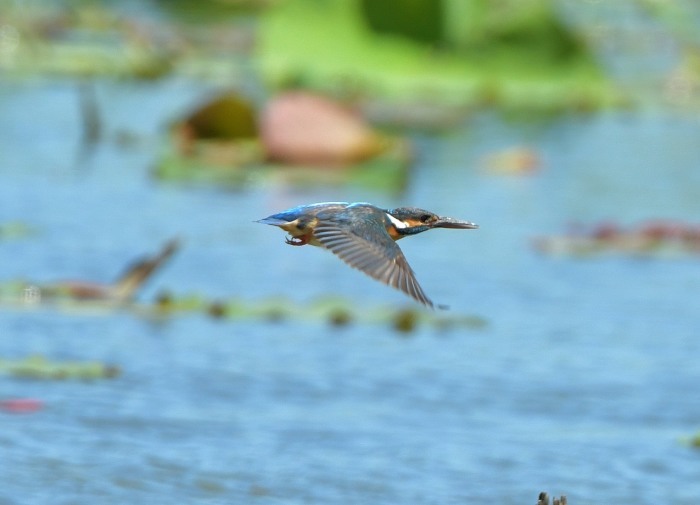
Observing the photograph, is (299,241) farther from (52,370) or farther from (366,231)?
(52,370)

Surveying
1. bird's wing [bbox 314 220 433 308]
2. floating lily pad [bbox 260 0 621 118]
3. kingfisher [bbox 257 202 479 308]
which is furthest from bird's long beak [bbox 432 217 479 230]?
floating lily pad [bbox 260 0 621 118]

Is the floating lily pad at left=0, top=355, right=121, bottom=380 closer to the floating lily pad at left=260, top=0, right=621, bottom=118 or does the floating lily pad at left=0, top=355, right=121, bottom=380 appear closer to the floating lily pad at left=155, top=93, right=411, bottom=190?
the floating lily pad at left=155, top=93, right=411, bottom=190

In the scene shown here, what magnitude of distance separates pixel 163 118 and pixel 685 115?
10.8 feet

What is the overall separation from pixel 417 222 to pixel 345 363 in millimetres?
1863

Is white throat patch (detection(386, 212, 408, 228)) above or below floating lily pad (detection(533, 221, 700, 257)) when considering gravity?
below

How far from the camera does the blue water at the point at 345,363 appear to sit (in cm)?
478

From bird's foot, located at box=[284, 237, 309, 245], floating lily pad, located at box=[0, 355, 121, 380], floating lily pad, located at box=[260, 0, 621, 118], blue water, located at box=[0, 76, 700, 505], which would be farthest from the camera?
floating lily pad, located at box=[260, 0, 621, 118]

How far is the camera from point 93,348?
226 inches

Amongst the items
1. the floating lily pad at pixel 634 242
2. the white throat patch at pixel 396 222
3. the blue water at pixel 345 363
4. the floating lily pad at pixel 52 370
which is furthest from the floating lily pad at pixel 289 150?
the white throat patch at pixel 396 222

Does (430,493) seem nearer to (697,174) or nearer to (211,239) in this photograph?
(211,239)

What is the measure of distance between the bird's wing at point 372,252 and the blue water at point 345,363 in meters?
0.94

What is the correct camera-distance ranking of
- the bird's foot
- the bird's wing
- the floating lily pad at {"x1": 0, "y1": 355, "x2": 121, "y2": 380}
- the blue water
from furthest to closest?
the floating lily pad at {"x1": 0, "y1": 355, "x2": 121, "y2": 380} → the blue water → the bird's foot → the bird's wing

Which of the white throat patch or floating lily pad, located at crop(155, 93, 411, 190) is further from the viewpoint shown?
floating lily pad, located at crop(155, 93, 411, 190)

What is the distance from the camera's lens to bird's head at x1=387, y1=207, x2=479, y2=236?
4008mm
